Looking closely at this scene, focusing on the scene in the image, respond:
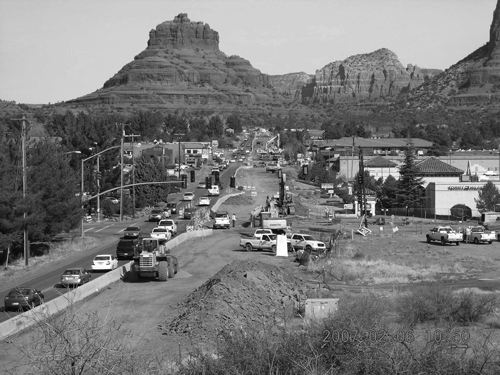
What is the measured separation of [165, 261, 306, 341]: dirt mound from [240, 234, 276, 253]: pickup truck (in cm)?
1891

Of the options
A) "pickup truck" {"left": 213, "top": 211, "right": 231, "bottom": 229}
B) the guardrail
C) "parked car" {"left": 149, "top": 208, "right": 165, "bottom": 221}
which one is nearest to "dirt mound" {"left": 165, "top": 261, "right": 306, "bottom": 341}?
the guardrail

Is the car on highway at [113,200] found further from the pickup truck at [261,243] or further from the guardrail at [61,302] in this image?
the pickup truck at [261,243]

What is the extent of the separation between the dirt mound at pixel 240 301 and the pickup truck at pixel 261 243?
18908 millimetres

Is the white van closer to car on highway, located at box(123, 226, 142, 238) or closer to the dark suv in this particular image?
car on highway, located at box(123, 226, 142, 238)

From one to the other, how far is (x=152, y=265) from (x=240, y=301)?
1167cm

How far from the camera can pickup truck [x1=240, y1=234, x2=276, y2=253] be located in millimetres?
60628

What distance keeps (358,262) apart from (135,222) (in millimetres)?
38426

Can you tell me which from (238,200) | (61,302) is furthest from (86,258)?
(238,200)

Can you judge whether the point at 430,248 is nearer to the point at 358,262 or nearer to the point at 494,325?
the point at 358,262

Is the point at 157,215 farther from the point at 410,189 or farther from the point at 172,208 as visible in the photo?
the point at 410,189

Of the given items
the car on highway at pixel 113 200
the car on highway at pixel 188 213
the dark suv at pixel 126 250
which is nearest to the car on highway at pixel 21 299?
the dark suv at pixel 126 250

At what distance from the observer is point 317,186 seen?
133 m

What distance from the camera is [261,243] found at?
6103 cm

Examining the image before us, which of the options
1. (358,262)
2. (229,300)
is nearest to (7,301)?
(229,300)
